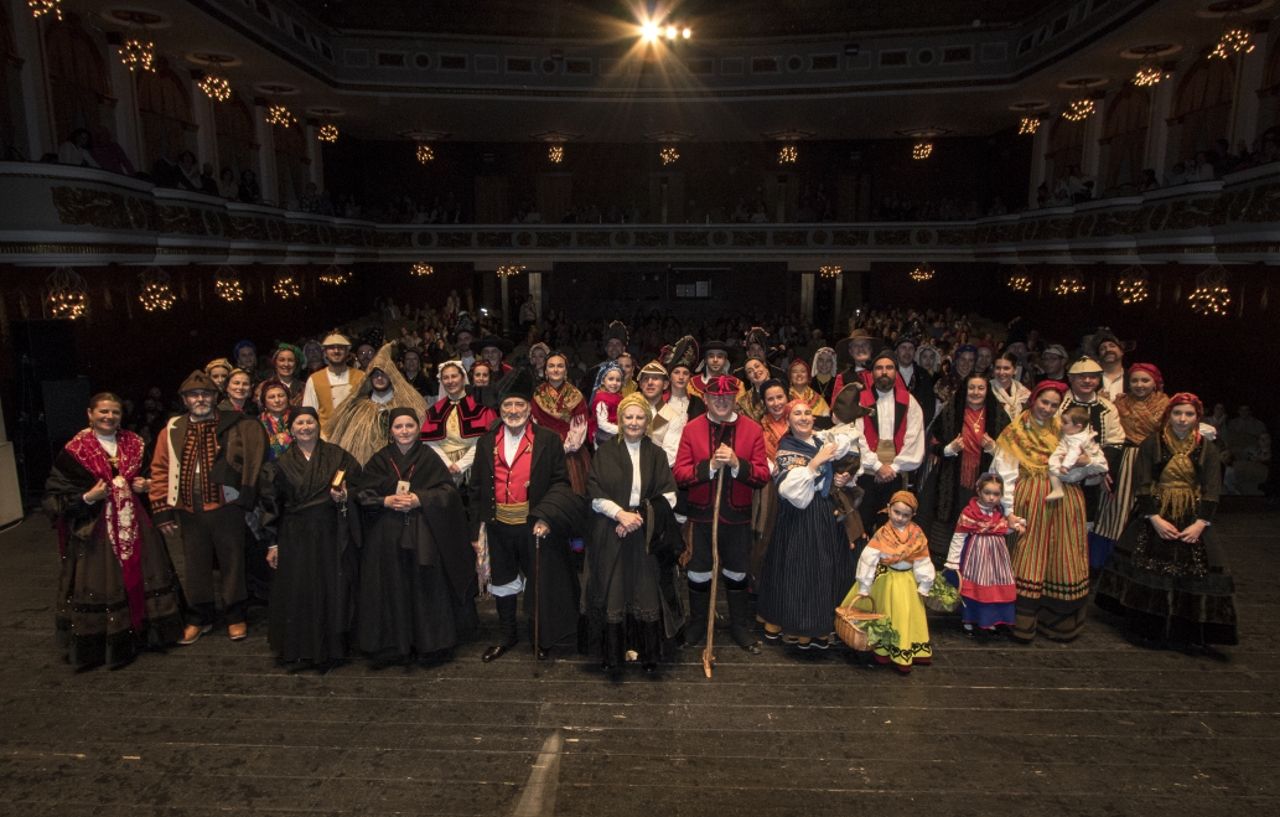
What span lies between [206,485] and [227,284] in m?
10.6

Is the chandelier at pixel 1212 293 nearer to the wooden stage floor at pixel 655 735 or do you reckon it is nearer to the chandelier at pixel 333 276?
the wooden stage floor at pixel 655 735

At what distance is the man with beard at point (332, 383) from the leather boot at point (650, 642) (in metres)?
3.49

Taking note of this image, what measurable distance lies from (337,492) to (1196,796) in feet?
16.4

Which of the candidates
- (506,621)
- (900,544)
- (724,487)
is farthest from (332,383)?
(900,544)

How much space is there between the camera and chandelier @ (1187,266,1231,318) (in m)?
10.7

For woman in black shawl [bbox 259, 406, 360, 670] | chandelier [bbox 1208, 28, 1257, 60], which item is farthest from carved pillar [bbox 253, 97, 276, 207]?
chandelier [bbox 1208, 28, 1257, 60]

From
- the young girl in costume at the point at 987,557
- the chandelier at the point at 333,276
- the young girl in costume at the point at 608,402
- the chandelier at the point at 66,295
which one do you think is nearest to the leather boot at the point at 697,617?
the young girl in costume at the point at 608,402

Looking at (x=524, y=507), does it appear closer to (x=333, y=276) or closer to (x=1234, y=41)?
(x=1234, y=41)

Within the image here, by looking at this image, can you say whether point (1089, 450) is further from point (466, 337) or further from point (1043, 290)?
point (1043, 290)

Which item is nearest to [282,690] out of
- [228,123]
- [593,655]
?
[593,655]

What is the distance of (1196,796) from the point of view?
3.76 m

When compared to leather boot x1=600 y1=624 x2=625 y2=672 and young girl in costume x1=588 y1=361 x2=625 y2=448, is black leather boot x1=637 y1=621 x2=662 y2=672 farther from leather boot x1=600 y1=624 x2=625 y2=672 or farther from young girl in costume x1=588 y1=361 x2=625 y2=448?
young girl in costume x1=588 y1=361 x2=625 y2=448

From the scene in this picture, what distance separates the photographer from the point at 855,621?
492cm

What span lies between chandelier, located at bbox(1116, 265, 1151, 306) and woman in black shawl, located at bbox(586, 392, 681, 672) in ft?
39.2
